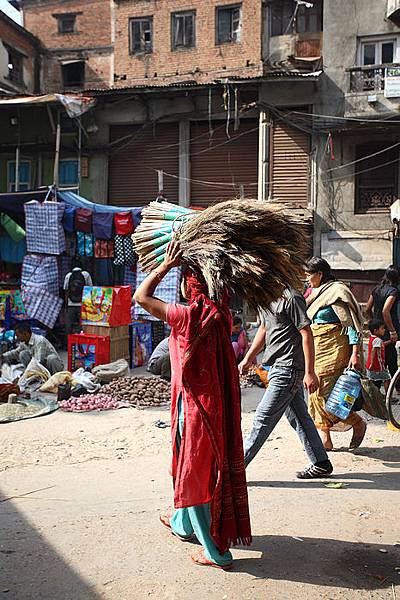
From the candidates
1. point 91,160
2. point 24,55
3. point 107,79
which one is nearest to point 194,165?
point 91,160

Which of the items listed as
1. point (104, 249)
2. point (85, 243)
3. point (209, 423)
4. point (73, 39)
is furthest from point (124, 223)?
point (73, 39)

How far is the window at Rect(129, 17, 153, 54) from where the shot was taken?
21.7 meters

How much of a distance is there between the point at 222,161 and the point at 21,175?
640 centimetres

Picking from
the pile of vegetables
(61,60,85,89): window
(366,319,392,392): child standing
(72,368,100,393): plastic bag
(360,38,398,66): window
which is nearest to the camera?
(366,319,392,392): child standing

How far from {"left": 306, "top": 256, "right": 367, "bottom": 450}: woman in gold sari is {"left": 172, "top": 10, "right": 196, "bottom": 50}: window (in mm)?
18367

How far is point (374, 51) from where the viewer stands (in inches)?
653

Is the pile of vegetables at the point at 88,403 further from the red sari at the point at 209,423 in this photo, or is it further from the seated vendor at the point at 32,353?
the red sari at the point at 209,423

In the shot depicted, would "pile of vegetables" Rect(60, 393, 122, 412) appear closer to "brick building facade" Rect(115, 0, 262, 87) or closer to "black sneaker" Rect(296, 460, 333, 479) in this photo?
"black sneaker" Rect(296, 460, 333, 479)

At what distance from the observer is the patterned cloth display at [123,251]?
1171 centimetres

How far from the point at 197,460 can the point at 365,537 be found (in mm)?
1232

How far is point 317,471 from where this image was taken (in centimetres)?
455

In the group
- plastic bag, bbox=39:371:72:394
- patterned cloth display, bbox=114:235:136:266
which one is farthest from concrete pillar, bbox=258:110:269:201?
plastic bag, bbox=39:371:72:394

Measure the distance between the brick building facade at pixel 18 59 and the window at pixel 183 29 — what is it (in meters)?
6.36

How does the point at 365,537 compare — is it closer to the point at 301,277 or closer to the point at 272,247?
the point at 301,277
